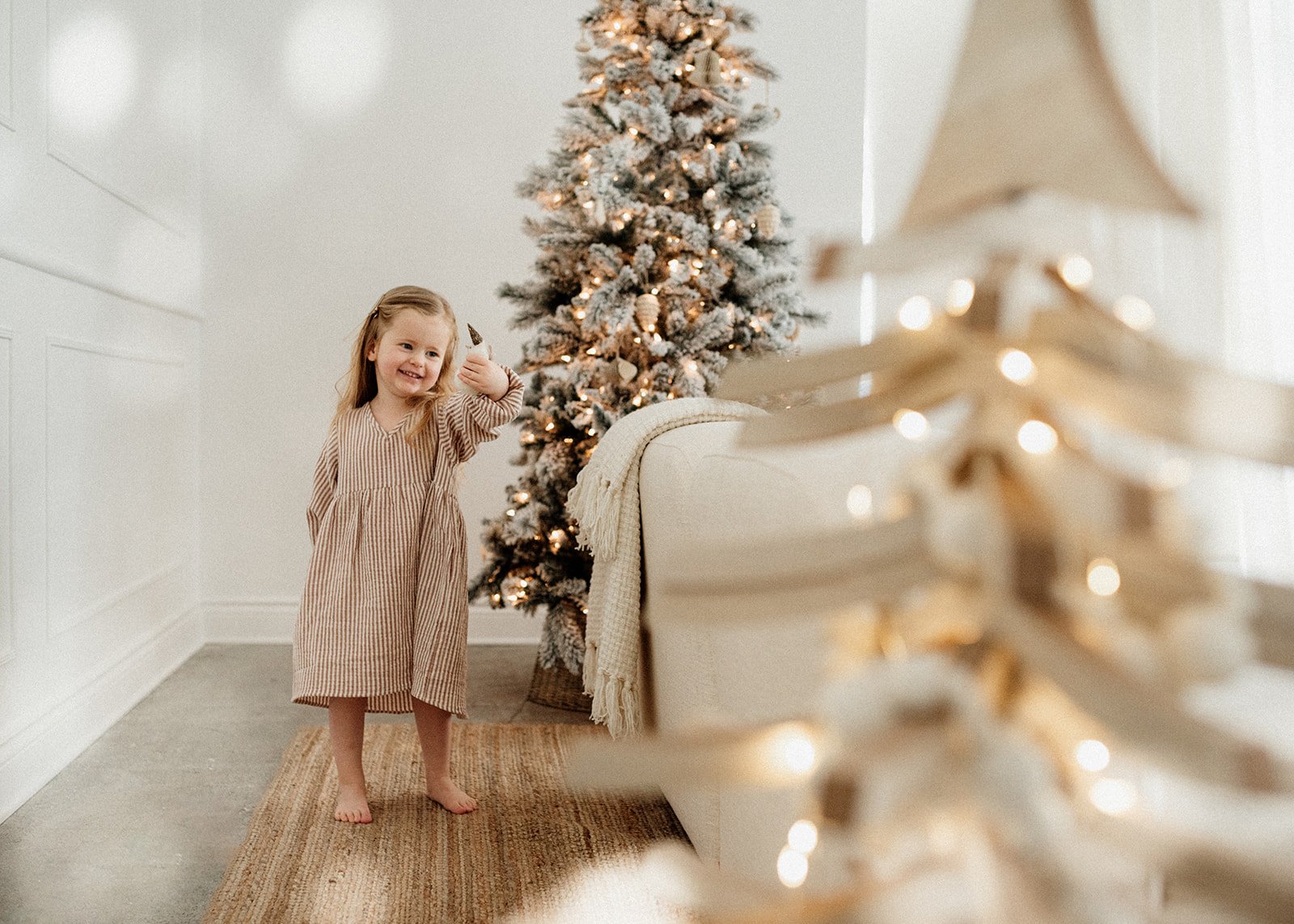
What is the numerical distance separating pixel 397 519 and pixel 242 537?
1.52 m

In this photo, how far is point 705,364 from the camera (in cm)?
237

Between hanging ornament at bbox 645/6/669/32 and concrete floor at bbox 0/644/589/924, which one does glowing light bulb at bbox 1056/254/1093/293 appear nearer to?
concrete floor at bbox 0/644/589/924

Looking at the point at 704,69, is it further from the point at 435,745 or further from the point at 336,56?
the point at 435,745

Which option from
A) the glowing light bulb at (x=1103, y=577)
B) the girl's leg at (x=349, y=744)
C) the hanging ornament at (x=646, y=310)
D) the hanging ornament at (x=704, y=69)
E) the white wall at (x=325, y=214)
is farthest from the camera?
the white wall at (x=325, y=214)

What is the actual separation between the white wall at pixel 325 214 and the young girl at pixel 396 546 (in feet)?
3.87

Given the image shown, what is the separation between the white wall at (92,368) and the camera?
5.82ft

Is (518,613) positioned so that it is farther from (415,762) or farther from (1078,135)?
(1078,135)

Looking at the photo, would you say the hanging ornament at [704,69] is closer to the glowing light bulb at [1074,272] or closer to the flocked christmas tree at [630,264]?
the flocked christmas tree at [630,264]

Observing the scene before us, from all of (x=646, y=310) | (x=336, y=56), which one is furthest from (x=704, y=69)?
(x=336, y=56)

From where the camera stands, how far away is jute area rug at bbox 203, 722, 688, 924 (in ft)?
4.38

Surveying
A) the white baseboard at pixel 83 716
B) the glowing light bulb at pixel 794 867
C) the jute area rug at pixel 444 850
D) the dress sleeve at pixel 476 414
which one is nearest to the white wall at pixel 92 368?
the white baseboard at pixel 83 716

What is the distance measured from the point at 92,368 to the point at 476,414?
39.8 inches

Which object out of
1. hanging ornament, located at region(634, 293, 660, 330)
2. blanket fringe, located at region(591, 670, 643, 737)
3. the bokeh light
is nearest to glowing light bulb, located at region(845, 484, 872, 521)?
blanket fringe, located at region(591, 670, 643, 737)

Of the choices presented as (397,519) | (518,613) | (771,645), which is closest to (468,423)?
(397,519)
